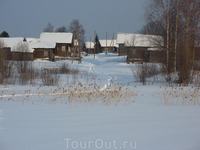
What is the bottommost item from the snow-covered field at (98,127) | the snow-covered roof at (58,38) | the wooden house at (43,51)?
the snow-covered field at (98,127)

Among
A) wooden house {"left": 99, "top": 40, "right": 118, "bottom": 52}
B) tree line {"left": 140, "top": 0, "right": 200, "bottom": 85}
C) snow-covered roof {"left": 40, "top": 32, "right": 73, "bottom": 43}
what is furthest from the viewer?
wooden house {"left": 99, "top": 40, "right": 118, "bottom": 52}

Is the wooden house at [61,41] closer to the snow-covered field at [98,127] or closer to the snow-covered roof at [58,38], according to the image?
the snow-covered roof at [58,38]

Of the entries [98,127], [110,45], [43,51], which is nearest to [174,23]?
[98,127]

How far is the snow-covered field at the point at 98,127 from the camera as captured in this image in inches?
177

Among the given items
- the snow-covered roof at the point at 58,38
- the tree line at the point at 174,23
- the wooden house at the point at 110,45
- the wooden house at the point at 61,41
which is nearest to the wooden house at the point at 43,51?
the wooden house at the point at 61,41

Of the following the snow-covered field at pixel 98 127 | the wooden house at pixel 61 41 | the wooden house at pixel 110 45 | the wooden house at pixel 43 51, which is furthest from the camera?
the wooden house at pixel 110 45

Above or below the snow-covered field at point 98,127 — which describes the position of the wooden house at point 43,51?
above

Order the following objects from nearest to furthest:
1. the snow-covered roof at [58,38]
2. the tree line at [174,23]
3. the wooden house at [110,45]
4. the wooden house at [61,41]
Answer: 1. the tree line at [174,23]
2. the wooden house at [61,41]
3. the snow-covered roof at [58,38]
4. the wooden house at [110,45]

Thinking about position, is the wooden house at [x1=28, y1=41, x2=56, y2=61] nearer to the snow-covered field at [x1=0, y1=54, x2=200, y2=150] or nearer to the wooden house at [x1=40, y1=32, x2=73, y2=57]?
the wooden house at [x1=40, y1=32, x2=73, y2=57]

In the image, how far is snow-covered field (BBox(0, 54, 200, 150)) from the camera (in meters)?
4.50

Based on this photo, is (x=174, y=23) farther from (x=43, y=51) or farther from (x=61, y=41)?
(x=61, y=41)

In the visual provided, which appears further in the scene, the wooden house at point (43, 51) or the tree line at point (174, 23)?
the wooden house at point (43, 51)

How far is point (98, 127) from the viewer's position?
554 centimetres

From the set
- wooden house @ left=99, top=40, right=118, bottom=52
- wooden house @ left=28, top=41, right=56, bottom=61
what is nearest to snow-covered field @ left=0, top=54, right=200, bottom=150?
wooden house @ left=28, top=41, right=56, bottom=61
